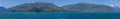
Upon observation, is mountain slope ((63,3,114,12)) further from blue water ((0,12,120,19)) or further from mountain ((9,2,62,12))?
mountain ((9,2,62,12))

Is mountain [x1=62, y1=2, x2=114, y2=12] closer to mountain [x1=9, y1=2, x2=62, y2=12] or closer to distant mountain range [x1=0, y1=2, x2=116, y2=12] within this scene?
distant mountain range [x1=0, y1=2, x2=116, y2=12]

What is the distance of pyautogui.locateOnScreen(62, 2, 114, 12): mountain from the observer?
297 centimetres

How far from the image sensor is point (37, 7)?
3100 mm

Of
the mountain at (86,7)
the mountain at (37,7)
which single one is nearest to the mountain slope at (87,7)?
the mountain at (86,7)

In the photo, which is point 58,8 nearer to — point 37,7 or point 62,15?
point 62,15

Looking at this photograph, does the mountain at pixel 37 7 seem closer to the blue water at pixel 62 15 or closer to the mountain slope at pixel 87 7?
the blue water at pixel 62 15

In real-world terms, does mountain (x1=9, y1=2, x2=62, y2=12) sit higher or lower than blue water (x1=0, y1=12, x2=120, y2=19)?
higher

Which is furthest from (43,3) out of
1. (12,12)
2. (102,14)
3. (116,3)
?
(116,3)

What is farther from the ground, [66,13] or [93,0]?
[93,0]

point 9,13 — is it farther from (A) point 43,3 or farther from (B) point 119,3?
(B) point 119,3

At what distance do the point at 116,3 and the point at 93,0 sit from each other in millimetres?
396

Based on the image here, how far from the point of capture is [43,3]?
302 cm

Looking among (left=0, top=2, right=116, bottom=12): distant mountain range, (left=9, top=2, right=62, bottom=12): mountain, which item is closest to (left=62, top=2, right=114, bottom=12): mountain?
(left=0, top=2, right=116, bottom=12): distant mountain range

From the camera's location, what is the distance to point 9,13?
2990 millimetres
